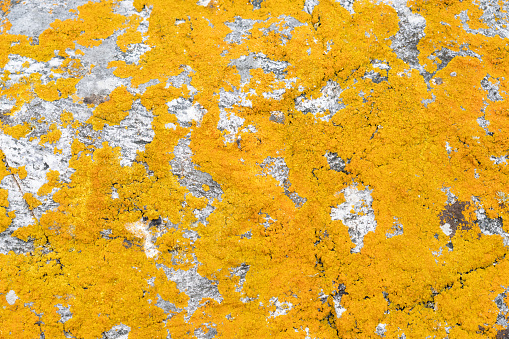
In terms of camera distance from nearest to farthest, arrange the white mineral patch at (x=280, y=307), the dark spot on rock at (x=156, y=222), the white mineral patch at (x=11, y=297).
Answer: the white mineral patch at (x=11, y=297), the white mineral patch at (x=280, y=307), the dark spot on rock at (x=156, y=222)

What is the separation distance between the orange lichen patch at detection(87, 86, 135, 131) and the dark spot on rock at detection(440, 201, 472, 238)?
21.3 ft

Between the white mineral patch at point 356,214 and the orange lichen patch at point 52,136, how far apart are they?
555 cm

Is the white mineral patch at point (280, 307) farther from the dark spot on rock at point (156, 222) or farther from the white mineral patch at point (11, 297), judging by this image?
the white mineral patch at point (11, 297)

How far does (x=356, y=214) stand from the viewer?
5535 millimetres

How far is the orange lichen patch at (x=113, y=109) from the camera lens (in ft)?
19.1

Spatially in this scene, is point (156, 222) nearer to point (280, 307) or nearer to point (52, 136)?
point (52, 136)

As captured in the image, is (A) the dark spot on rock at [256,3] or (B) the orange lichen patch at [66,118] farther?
(A) the dark spot on rock at [256,3]

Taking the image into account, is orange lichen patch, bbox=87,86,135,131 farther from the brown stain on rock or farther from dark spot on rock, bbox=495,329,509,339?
dark spot on rock, bbox=495,329,509,339

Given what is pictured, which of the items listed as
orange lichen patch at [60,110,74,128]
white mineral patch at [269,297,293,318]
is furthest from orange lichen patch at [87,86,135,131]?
white mineral patch at [269,297,293,318]

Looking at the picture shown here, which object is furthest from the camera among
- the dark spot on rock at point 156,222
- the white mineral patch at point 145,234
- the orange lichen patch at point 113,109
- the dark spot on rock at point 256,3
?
the dark spot on rock at point 256,3

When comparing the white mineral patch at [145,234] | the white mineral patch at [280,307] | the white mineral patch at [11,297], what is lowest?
the white mineral patch at [280,307]

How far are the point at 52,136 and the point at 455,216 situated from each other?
25.7 feet

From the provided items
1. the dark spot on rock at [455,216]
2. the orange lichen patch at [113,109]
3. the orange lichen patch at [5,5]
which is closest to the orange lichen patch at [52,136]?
the orange lichen patch at [113,109]

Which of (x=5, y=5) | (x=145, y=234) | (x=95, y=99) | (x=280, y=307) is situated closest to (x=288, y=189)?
(x=280, y=307)
